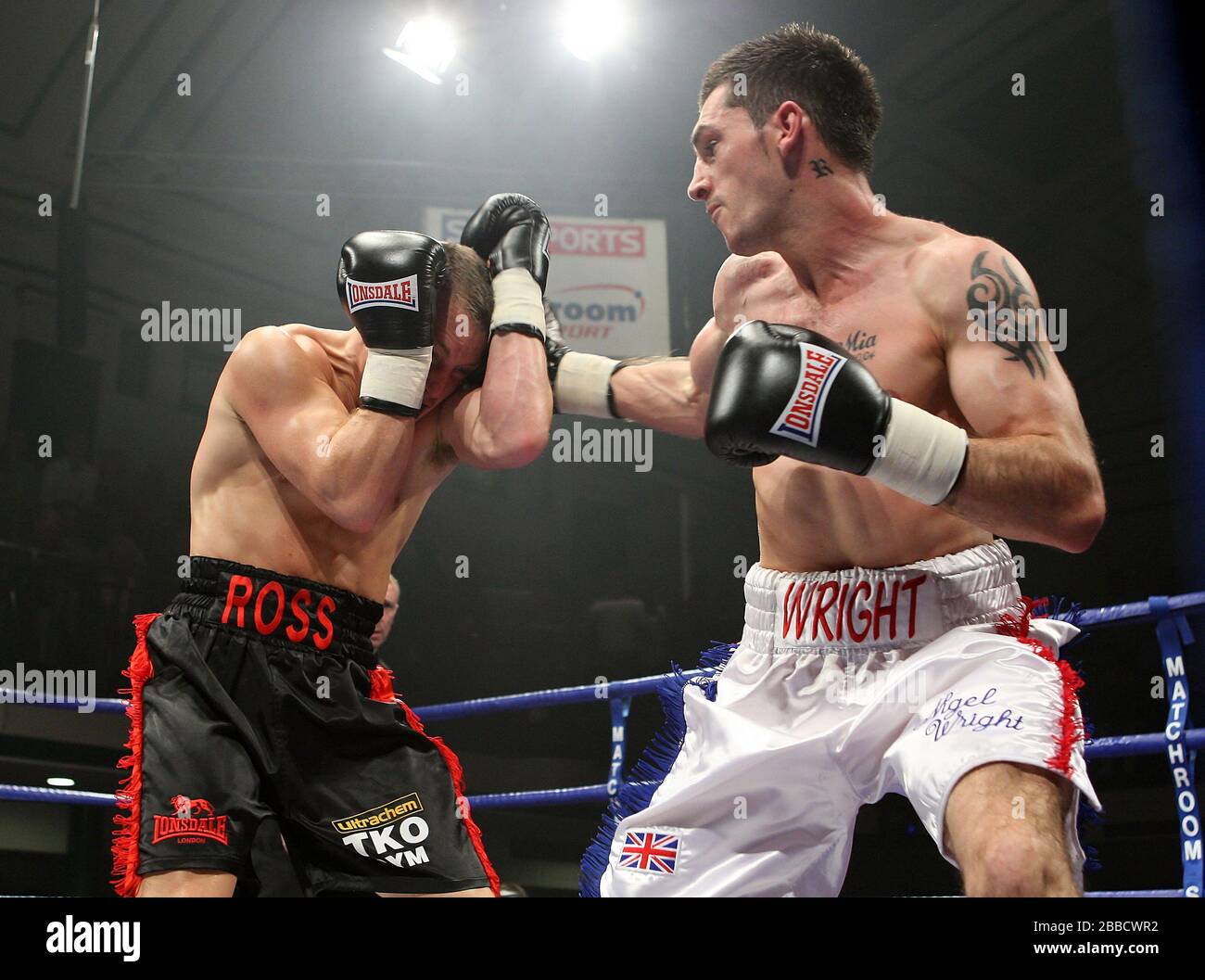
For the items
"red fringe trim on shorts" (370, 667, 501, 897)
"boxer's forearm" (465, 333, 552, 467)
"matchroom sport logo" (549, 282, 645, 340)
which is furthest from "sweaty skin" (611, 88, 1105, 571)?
"matchroom sport logo" (549, 282, 645, 340)

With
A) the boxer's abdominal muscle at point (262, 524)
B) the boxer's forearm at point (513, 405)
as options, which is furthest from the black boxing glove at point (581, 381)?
the boxer's abdominal muscle at point (262, 524)

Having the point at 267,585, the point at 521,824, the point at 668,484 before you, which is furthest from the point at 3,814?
the point at 267,585

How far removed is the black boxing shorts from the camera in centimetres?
158

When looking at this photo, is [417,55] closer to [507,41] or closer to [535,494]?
[507,41]

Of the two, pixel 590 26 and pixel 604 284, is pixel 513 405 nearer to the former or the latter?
pixel 604 284

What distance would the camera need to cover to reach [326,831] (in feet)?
5.47

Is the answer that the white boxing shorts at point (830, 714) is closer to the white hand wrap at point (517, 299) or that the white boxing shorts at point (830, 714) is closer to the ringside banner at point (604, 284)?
the white hand wrap at point (517, 299)

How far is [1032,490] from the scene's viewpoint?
1.30m

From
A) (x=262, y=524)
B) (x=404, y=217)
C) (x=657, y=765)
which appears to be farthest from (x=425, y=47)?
(x=657, y=765)

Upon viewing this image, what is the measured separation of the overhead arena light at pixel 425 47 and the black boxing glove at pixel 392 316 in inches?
135

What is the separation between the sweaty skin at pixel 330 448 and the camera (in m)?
1.75

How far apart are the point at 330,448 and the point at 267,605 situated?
0.89ft

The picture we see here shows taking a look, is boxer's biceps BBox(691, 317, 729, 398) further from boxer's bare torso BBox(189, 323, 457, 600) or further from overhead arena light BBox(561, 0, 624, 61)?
overhead arena light BBox(561, 0, 624, 61)
